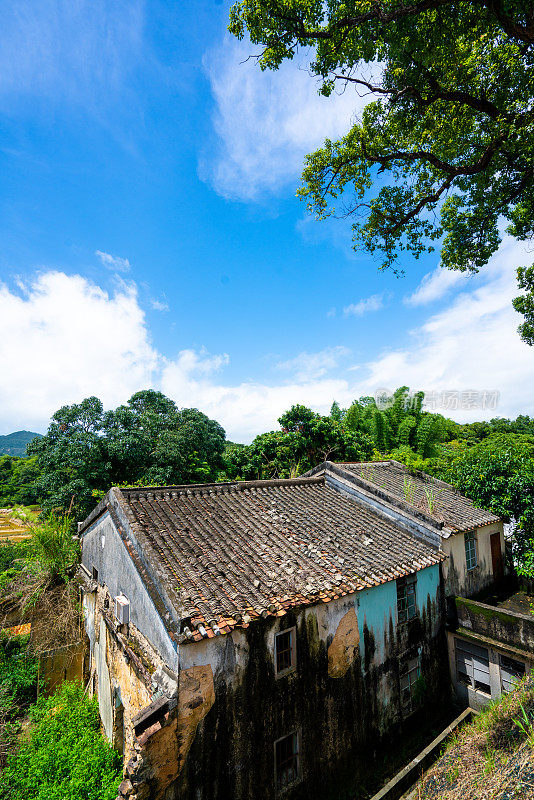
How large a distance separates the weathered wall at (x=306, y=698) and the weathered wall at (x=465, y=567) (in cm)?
119

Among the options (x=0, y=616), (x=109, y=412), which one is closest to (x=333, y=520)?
(x=0, y=616)

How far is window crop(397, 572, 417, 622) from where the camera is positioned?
9.59m

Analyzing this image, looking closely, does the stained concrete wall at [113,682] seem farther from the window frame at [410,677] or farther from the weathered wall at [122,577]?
the window frame at [410,677]

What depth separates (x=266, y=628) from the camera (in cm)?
684

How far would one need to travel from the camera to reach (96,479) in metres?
21.2

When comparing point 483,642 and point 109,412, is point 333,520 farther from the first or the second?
point 109,412

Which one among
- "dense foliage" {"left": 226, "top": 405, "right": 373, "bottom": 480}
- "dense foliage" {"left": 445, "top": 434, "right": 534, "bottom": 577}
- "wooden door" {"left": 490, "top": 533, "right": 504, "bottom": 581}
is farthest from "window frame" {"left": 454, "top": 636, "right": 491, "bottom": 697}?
"dense foliage" {"left": 226, "top": 405, "right": 373, "bottom": 480}

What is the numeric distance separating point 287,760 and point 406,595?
4.64 meters

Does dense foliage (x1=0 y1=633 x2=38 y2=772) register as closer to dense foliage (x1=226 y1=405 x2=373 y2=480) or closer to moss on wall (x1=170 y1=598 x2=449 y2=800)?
moss on wall (x1=170 y1=598 x2=449 y2=800)

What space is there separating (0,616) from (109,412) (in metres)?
11.9

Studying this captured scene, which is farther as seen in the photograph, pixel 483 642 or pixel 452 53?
pixel 483 642

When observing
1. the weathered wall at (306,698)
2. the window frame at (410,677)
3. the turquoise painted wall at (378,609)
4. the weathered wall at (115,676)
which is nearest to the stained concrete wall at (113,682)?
the weathered wall at (115,676)

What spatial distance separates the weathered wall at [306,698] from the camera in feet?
19.7

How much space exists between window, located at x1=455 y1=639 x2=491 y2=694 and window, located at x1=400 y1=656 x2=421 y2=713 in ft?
5.69
